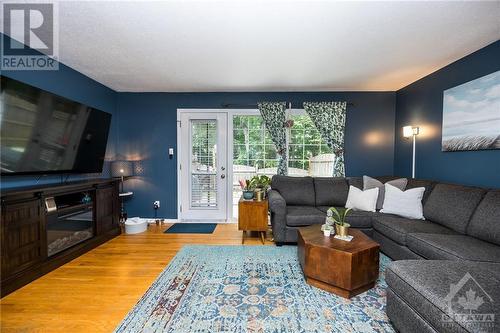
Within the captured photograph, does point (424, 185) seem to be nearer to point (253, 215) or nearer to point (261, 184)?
point (261, 184)

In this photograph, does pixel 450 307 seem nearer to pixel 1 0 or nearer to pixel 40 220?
pixel 40 220

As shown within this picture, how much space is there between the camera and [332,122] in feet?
13.6

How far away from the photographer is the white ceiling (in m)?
1.90

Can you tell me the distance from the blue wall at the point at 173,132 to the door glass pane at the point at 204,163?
13.7 inches

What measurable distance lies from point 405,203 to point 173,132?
398 cm

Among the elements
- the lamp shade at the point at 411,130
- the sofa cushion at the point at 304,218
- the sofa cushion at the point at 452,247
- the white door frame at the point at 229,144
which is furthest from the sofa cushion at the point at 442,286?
the white door frame at the point at 229,144

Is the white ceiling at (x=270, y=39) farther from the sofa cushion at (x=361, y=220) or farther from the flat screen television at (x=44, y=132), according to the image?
the sofa cushion at (x=361, y=220)

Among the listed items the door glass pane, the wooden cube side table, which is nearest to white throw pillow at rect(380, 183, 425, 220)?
the wooden cube side table

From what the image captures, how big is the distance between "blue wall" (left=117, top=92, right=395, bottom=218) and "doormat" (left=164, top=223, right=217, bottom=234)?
14.9 inches

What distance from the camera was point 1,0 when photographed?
6.15ft

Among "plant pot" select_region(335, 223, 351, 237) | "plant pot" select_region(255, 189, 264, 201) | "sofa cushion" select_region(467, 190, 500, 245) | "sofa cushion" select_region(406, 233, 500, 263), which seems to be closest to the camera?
"sofa cushion" select_region(406, 233, 500, 263)

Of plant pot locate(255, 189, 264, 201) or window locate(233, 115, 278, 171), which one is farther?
window locate(233, 115, 278, 171)

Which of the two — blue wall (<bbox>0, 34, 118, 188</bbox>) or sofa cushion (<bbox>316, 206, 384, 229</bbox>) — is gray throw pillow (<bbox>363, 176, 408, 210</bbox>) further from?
blue wall (<bbox>0, 34, 118, 188</bbox>)

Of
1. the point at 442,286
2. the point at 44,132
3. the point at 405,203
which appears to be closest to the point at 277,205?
the point at 405,203
